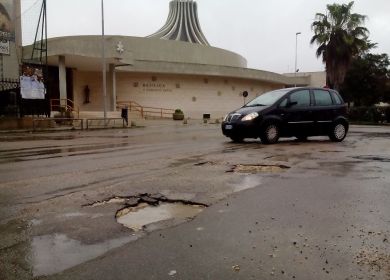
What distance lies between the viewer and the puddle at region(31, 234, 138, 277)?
3.61m

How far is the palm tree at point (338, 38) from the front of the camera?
39.8m

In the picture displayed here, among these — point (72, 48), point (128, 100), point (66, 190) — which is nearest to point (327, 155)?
point (66, 190)

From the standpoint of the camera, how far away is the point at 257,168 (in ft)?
28.3

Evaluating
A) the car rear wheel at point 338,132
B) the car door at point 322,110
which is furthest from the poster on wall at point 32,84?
the car rear wheel at point 338,132

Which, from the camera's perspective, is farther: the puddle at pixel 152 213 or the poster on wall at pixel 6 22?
the poster on wall at pixel 6 22

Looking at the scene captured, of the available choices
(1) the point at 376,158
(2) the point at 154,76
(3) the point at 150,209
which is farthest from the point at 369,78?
(3) the point at 150,209

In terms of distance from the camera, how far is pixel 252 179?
741 centimetres

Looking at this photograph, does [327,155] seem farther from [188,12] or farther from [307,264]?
[188,12]

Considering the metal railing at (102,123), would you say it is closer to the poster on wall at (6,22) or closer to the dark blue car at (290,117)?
the poster on wall at (6,22)

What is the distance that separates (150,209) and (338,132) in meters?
10.7

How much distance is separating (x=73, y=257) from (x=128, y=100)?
37438mm

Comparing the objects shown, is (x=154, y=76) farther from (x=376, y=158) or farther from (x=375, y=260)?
(x=375, y=260)

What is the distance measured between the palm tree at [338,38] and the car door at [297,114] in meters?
28.1

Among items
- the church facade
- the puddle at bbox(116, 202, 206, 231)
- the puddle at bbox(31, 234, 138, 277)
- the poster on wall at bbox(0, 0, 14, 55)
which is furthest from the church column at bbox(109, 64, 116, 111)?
the puddle at bbox(31, 234, 138, 277)
